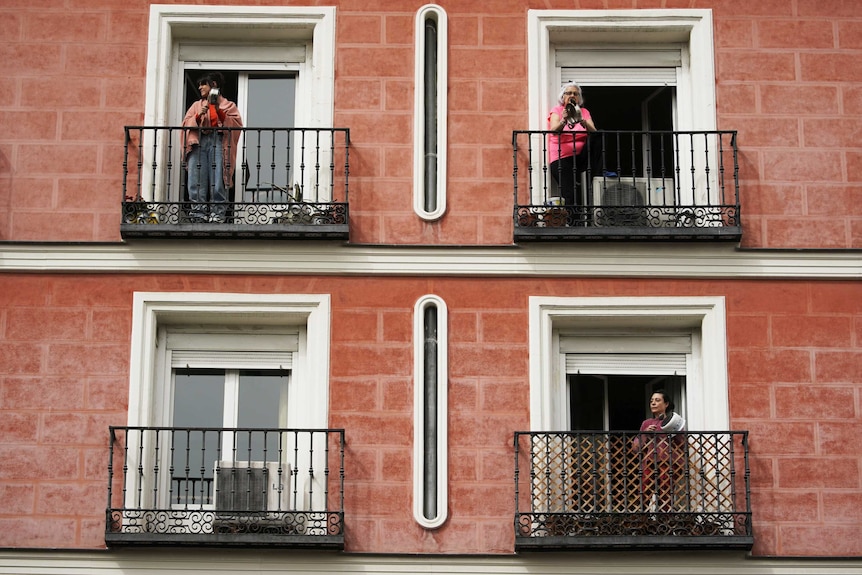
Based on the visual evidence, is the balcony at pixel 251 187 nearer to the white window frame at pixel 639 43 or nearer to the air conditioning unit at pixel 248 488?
the white window frame at pixel 639 43

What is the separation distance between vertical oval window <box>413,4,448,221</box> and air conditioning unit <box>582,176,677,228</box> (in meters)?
1.50

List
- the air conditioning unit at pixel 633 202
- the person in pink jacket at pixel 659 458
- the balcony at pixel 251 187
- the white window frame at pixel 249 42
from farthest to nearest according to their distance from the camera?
the white window frame at pixel 249 42 < the air conditioning unit at pixel 633 202 < the balcony at pixel 251 187 < the person in pink jacket at pixel 659 458

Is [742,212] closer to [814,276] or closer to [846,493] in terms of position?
[814,276]

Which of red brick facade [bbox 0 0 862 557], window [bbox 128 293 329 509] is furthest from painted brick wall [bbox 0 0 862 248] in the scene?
window [bbox 128 293 329 509]

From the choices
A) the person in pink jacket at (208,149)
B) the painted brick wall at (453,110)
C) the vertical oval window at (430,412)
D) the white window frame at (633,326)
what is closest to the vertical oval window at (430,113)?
the painted brick wall at (453,110)

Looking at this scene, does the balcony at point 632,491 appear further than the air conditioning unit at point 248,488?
No

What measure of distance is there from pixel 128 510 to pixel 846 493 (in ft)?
21.7

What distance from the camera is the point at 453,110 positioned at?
1856cm

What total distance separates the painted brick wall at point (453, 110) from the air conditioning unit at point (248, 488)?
242cm

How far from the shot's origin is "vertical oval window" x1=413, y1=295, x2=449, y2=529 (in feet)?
57.4

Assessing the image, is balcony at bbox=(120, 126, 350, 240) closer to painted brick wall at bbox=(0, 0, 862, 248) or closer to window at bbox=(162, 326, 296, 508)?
painted brick wall at bbox=(0, 0, 862, 248)

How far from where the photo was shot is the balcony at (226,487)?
17141mm

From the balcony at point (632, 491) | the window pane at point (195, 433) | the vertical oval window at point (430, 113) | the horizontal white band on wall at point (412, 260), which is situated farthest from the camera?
the vertical oval window at point (430, 113)

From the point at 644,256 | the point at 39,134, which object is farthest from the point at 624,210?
the point at 39,134
